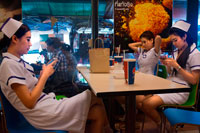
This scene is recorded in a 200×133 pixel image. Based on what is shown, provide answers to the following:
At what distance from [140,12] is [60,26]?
1.56m

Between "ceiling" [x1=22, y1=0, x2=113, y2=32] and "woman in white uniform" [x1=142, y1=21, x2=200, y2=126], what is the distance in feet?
5.53

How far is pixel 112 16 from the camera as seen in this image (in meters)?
3.55

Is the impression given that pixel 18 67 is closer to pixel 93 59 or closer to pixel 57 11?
pixel 93 59

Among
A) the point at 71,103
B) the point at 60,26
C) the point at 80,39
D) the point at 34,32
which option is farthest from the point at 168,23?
the point at 71,103

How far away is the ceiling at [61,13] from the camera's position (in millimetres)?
3551

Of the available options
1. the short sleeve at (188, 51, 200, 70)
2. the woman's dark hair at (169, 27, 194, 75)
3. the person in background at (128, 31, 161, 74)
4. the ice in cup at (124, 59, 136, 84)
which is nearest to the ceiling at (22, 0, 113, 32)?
the person in background at (128, 31, 161, 74)

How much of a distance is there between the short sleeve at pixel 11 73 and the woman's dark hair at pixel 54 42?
2.49 m

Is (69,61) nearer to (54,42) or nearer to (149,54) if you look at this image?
(54,42)

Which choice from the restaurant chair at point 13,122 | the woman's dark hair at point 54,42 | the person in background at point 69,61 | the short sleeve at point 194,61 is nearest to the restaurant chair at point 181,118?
the short sleeve at point 194,61

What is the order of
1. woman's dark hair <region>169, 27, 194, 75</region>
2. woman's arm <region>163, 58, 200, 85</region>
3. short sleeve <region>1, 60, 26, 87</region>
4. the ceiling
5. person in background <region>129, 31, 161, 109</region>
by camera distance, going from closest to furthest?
short sleeve <region>1, 60, 26, 87</region> < woman's arm <region>163, 58, 200, 85</region> < woman's dark hair <region>169, 27, 194, 75</region> < person in background <region>129, 31, 161, 109</region> < the ceiling

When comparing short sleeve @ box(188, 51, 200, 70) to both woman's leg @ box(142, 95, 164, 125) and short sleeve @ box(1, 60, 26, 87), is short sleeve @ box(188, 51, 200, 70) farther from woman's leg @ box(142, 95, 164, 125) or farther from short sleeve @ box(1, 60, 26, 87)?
short sleeve @ box(1, 60, 26, 87)

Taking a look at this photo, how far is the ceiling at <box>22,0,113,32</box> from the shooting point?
3.55m

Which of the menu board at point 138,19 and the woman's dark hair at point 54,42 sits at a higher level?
the menu board at point 138,19

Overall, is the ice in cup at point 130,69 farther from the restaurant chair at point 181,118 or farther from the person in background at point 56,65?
the person in background at point 56,65
